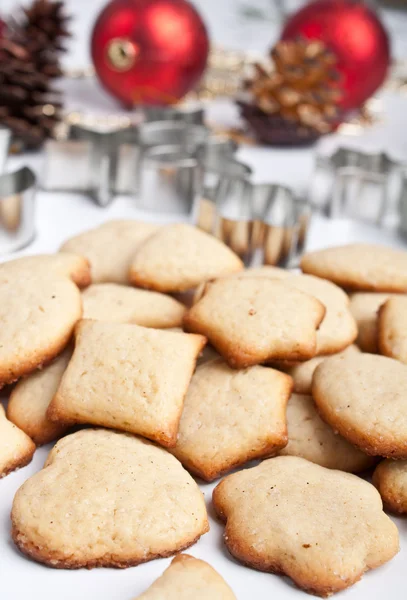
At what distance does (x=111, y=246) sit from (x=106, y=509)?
20.2 inches

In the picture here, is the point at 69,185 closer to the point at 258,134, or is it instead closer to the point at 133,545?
the point at 258,134

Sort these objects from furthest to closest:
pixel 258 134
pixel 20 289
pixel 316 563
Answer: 1. pixel 258 134
2. pixel 20 289
3. pixel 316 563

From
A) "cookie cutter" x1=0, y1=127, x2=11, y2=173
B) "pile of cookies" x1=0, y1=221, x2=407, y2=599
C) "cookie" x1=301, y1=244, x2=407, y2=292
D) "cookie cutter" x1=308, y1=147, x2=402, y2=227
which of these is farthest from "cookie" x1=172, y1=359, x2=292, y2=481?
"cookie cutter" x1=0, y1=127, x2=11, y2=173

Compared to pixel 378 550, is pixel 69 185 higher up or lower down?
higher up

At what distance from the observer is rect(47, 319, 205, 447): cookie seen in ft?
2.75

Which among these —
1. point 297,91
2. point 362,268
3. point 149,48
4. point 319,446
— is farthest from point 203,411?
point 149,48

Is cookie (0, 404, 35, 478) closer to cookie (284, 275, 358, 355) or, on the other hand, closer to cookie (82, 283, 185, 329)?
cookie (82, 283, 185, 329)

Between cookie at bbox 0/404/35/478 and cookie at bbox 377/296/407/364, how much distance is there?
0.45m

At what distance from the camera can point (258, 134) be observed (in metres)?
1.81

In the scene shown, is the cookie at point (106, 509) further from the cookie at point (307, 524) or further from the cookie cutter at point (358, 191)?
the cookie cutter at point (358, 191)

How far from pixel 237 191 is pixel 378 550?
79cm

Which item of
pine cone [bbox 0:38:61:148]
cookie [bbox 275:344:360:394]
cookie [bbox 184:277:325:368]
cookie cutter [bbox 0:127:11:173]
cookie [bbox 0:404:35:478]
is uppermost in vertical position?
pine cone [bbox 0:38:61:148]

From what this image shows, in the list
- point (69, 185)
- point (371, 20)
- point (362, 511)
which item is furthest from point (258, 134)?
point (362, 511)

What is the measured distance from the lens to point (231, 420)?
871 mm
